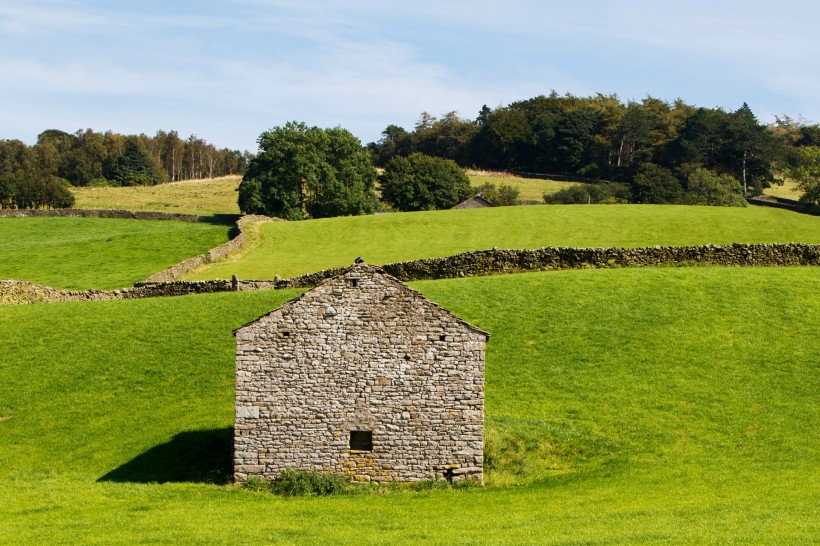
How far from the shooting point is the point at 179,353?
3459 cm

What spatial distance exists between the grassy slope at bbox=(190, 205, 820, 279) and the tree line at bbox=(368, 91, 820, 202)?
28.9 meters

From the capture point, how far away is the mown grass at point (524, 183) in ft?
379

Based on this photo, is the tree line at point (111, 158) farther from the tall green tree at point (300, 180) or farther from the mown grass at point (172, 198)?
the tall green tree at point (300, 180)

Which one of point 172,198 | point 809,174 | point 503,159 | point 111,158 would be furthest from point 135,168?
point 809,174

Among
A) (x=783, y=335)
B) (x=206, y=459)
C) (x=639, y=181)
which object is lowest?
(x=206, y=459)

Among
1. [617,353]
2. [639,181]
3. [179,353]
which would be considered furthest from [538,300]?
[639,181]

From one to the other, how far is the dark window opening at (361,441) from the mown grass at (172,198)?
79280 mm

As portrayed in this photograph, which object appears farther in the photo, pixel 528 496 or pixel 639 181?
pixel 639 181

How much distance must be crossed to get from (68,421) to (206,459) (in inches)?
238

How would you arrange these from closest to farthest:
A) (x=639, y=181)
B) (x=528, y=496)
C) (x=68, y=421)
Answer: (x=528, y=496), (x=68, y=421), (x=639, y=181)

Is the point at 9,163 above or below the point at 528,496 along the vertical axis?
above

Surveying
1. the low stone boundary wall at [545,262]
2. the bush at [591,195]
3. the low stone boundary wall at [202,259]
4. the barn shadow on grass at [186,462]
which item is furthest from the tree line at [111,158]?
the barn shadow on grass at [186,462]

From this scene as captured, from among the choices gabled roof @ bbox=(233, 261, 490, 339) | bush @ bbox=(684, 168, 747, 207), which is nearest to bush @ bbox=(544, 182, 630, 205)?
bush @ bbox=(684, 168, 747, 207)

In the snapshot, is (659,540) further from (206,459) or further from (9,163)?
(9,163)
